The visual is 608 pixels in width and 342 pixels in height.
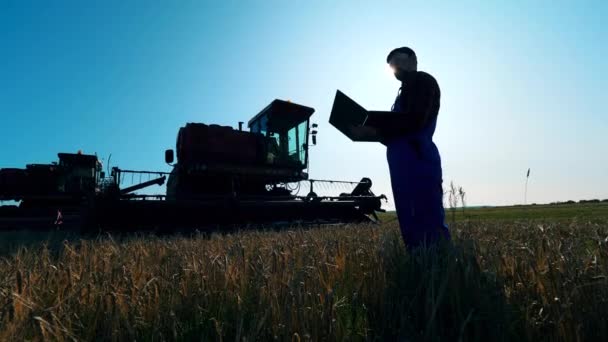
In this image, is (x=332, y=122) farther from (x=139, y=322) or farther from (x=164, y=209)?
(x=164, y=209)

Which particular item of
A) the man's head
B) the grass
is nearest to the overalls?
the man's head

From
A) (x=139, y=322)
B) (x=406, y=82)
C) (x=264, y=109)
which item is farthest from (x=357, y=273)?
(x=264, y=109)

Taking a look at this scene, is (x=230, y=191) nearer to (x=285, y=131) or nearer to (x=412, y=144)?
(x=285, y=131)

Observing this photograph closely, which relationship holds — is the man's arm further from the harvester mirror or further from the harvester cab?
the harvester cab

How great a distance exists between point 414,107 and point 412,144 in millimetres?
262

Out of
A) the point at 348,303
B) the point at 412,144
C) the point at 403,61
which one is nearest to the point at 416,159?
the point at 412,144

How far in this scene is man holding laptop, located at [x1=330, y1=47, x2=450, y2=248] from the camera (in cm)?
240

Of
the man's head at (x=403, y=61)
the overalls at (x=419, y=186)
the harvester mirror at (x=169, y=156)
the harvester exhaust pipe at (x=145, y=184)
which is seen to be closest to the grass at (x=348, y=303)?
the overalls at (x=419, y=186)

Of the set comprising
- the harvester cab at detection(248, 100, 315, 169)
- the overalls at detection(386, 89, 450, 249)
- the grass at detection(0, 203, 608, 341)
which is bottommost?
the grass at detection(0, 203, 608, 341)

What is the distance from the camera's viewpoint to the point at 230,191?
8.52 meters

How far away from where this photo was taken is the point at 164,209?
6645 mm

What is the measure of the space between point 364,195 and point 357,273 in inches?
316

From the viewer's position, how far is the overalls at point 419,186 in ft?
7.98

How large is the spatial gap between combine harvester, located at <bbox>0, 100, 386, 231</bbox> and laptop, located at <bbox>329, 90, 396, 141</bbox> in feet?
15.9
